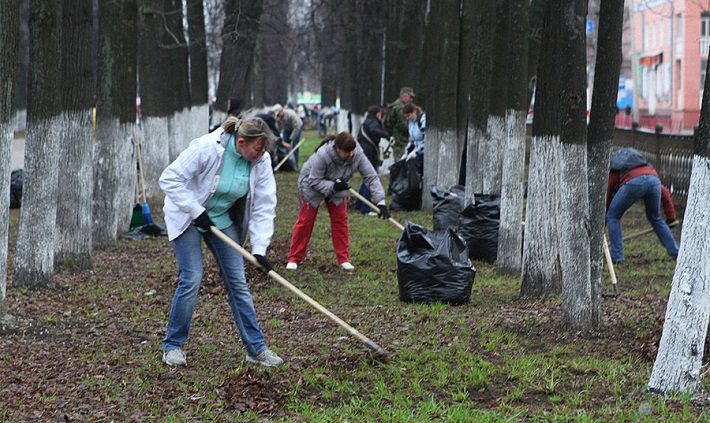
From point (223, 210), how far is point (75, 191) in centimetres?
441

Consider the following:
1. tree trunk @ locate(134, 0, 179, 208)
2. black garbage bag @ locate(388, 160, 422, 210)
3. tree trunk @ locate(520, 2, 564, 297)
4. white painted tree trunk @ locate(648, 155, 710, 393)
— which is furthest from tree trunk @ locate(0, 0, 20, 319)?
tree trunk @ locate(134, 0, 179, 208)

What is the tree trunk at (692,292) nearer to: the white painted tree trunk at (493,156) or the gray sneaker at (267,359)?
the gray sneaker at (267,359)

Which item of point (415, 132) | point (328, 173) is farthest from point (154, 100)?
point (328, 173)

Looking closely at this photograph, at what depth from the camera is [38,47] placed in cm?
969

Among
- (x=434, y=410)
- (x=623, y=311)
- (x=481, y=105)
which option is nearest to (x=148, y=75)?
(x=481, y=105)

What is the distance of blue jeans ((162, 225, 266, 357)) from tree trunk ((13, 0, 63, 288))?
9.52 feet

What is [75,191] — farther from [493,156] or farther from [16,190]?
[16,190]

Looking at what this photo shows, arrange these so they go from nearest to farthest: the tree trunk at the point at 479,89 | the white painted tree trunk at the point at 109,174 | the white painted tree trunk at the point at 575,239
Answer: the white painted tree trunk at the point at 575,239 < the tree trunk at the point at 479,89 < the white painted tree trunk at the point at 109,174

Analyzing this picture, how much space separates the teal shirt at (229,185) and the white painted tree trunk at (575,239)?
82.6 inches

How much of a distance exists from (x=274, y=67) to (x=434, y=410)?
120 ft

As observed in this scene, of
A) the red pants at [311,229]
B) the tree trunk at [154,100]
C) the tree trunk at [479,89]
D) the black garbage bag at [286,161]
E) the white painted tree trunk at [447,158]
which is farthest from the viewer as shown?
the black garbage bag at [286,161]

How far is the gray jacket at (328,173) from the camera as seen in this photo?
443 inches

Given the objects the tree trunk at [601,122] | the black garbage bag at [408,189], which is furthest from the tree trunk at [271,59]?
the tree trunk at [601,122]

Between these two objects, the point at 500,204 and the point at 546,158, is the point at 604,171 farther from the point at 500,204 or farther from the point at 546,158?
the point at 500,204
